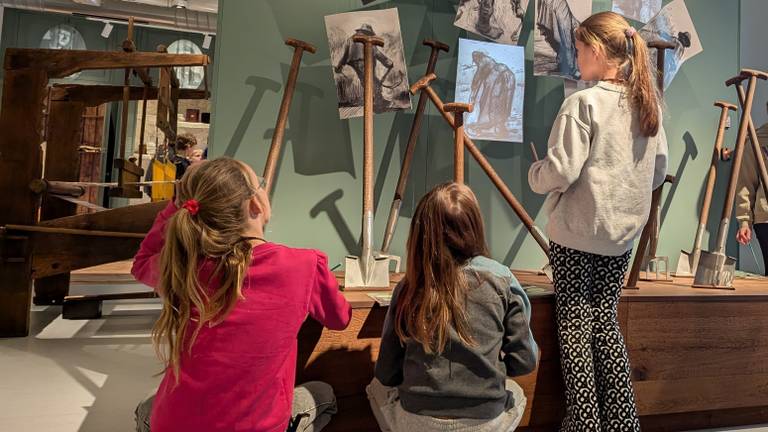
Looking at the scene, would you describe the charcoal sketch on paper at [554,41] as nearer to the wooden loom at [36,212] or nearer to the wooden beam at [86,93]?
the wooden loom at [36,212]

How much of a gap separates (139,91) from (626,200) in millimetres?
3276

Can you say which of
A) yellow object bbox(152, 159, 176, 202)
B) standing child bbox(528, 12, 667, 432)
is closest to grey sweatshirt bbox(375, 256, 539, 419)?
standing child bbox(528, 12, 667, 432)

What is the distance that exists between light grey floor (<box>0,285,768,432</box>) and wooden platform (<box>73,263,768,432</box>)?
0.20 meters

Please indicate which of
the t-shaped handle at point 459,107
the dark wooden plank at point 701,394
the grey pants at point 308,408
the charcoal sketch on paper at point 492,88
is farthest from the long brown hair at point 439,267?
the charcoal sketch on paper at point 492,88

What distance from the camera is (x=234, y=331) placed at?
1079 millimetres

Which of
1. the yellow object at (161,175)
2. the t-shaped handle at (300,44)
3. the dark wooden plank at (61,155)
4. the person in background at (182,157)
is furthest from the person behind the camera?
the person in background at (182,157)

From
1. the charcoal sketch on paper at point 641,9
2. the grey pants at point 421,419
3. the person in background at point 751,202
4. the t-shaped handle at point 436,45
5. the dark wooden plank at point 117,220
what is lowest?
the grey pants at point 421,419

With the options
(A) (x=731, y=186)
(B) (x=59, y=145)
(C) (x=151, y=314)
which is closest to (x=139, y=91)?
(B) (x=59, y=145)

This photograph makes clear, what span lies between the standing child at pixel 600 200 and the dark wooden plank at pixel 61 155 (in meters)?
2.84

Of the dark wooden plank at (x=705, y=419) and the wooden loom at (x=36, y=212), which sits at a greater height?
the wooden loom at (x=36, y=212)

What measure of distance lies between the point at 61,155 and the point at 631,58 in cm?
313

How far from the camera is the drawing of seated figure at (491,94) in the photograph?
2658 mm

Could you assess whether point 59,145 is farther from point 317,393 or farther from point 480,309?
point 480,309

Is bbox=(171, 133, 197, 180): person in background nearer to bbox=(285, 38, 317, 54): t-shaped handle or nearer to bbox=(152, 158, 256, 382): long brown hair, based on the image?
bbox=(285, 38, 317, 54): t-shaped handle
